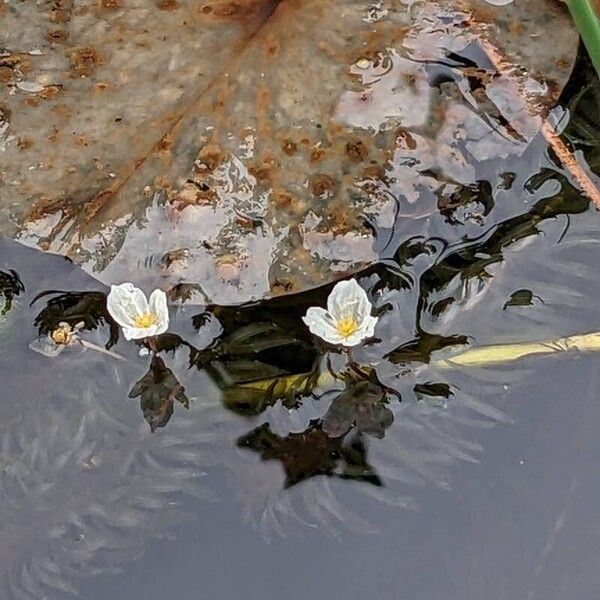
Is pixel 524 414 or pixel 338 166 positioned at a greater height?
pixel 338 166

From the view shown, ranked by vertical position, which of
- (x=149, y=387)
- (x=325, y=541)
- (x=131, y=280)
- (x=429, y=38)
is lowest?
(x=325, y=541)

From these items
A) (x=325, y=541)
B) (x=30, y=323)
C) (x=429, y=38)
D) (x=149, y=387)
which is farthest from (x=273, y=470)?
(x=429, y=38)

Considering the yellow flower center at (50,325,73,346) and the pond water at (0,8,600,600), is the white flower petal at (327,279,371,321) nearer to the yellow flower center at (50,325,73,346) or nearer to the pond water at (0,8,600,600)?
the pond water at (0,8,600,600)

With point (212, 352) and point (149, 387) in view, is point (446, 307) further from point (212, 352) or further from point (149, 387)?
point (149, 387)

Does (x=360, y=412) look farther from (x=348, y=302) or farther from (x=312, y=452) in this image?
(x=348, y=302)

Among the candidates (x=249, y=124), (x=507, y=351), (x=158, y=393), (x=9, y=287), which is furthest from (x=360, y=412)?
(x=9, y=287)

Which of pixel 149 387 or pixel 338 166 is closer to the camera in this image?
pixel 338 166

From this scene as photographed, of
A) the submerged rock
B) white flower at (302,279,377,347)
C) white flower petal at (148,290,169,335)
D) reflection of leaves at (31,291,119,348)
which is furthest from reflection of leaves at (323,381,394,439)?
reflection of leaves at (31,291,119,348)
